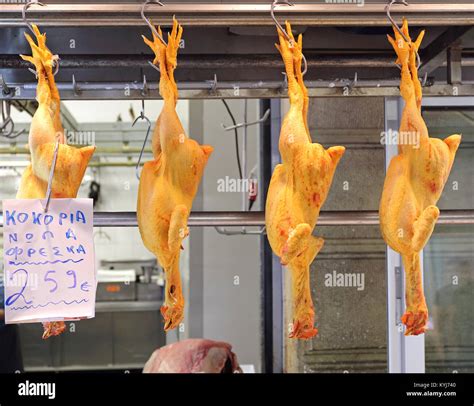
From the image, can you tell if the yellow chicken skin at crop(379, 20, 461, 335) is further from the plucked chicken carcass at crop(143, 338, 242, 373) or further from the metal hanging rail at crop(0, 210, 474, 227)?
the plucked chicken carcass at crop(143, 338, 242, 373)

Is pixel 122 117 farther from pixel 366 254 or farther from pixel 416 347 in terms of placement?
pixel 416 347

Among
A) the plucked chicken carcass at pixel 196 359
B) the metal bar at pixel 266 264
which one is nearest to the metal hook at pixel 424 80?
the plucked chicken carcass at pixel 196 359

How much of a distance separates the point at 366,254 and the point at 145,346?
2467 mm

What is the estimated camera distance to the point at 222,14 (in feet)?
4.30

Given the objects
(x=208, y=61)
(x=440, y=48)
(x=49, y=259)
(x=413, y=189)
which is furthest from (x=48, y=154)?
(x=440, y=48)

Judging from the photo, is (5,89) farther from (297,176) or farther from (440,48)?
(440,48)

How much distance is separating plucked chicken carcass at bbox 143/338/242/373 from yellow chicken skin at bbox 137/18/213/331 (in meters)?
0.83

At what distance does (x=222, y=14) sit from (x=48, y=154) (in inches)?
19.0

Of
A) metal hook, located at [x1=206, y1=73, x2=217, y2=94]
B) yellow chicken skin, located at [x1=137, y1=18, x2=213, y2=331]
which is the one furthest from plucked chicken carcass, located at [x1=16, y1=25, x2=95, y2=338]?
metal hook, located at [x1=206, y1=73, x2=217, y2=94]

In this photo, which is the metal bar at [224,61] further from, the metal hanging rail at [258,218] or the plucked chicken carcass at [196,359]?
the plucked chicken carcass at [196,359]

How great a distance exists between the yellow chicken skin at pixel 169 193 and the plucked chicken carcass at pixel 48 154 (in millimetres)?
159

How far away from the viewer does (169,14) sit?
1.32 metres

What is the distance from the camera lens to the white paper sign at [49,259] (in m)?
1.36

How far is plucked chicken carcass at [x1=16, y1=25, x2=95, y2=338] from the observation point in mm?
1415
